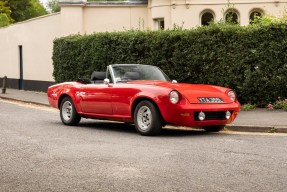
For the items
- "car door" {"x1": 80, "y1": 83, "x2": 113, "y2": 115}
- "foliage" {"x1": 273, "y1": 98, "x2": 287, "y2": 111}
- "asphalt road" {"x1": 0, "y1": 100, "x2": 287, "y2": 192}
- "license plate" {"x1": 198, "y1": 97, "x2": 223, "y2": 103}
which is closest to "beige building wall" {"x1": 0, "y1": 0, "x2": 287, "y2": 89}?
"foliage" {"x1": 273, "y1": 98, "x2": 287, "y2": 111}

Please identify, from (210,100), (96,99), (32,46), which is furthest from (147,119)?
(32,46)

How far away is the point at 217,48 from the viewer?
1555 cm

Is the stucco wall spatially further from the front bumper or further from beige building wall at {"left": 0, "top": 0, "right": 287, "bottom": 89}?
the front bumper

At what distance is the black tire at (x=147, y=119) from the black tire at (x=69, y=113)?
7.58 feet

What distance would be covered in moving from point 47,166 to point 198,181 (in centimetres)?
217

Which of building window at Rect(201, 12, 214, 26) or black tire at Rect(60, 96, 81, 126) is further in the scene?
building window at Rect(201, 12, 214, 26)

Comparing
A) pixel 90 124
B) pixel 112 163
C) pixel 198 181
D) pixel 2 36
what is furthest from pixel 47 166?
pixel 2 36

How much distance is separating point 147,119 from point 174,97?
742 millimetres

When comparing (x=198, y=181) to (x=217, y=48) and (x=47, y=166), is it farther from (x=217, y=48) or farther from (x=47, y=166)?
(x=217, y=48)

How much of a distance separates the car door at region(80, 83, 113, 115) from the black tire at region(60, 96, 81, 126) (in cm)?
44

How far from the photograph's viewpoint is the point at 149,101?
1020 cm

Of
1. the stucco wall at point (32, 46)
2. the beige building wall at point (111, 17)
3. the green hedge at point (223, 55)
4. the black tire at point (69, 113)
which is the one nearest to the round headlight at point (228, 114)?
the black tire at point (69, 113)

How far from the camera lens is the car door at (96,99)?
11148mm

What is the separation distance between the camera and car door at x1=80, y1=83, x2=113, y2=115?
36.6 ft
